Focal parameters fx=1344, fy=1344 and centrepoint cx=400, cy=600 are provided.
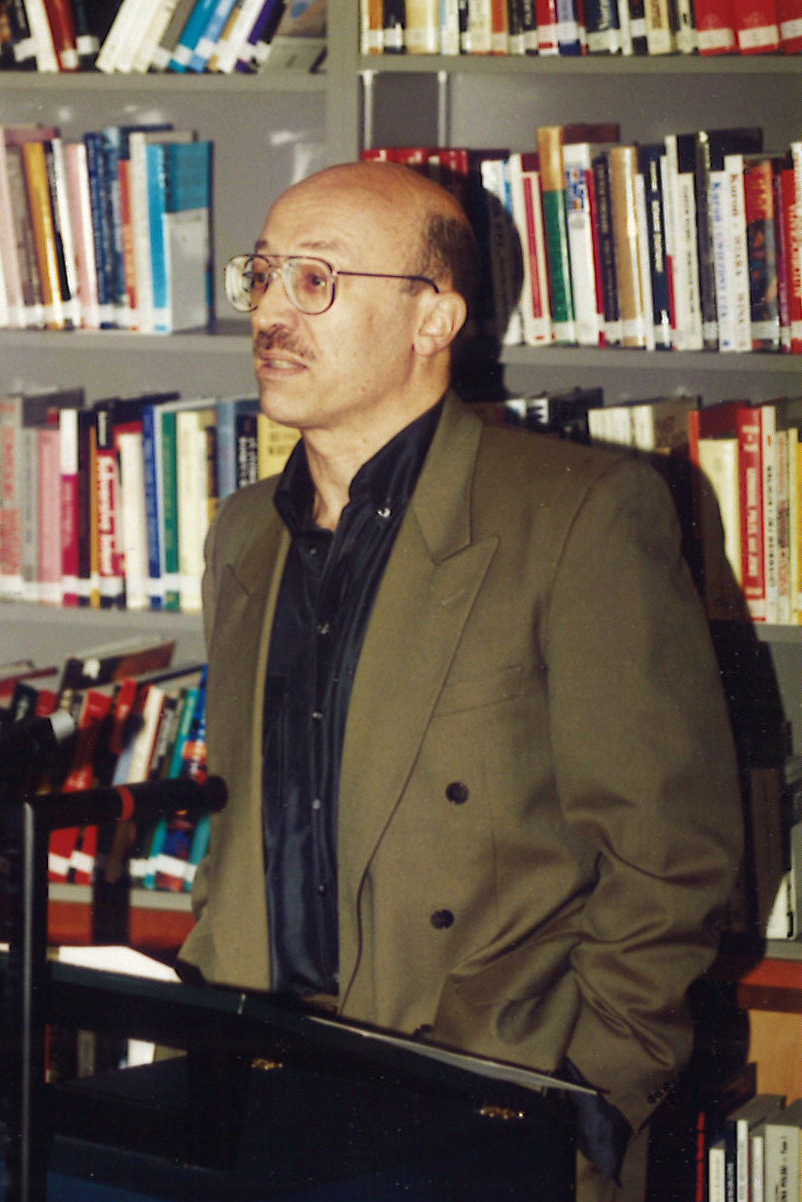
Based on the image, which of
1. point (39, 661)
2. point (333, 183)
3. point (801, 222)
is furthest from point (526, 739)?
point (39, 661)

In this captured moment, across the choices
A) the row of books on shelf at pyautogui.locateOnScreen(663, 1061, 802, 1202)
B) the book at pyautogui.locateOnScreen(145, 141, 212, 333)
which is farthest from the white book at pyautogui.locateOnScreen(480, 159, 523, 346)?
the row of books on shelf at pyautogui.locateOnScreen(663, 1061, 802, 1202)

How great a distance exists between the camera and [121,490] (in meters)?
2.19

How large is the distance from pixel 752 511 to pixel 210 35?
3.64 feet

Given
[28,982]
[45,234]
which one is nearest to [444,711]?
[28,982]

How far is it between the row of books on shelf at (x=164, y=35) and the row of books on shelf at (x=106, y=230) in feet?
0.37

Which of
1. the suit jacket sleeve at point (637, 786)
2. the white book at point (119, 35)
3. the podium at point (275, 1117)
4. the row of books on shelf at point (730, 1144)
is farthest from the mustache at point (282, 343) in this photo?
the row of books on shelf at point (730, 1144)

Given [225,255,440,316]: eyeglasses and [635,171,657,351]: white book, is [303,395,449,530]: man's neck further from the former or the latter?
[635,171,657,351]: white book

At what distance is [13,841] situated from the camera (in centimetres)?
77

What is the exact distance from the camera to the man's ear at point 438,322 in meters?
1.57

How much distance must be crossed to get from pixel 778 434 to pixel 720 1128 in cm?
108

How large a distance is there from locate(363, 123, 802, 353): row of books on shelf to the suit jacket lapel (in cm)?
60

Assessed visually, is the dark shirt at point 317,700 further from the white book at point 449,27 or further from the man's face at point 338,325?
the white book at point 449,27

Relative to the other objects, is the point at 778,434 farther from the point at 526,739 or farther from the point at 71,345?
the point at 71,345

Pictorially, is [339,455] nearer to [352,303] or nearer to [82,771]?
[352,303]
